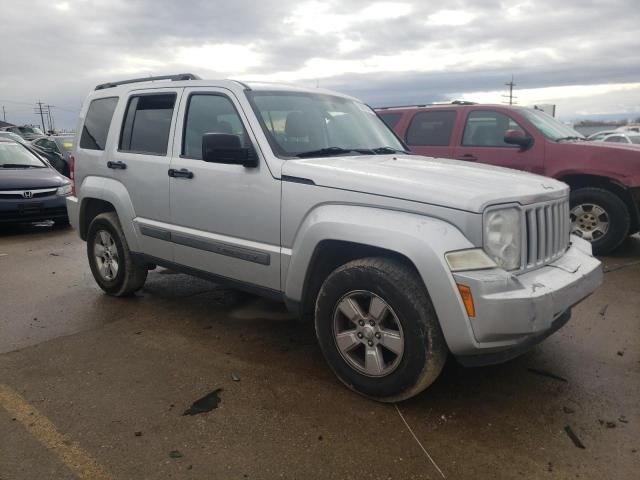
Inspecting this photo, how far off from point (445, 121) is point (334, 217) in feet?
15.8

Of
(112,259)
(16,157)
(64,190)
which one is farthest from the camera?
(16,157)

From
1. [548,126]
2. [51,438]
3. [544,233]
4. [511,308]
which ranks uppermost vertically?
[548,126]

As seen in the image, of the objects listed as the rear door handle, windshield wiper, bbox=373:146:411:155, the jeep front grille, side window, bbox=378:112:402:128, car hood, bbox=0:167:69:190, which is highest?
side window, bbox=378:112:402:128

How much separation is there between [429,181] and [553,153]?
4.39 meters

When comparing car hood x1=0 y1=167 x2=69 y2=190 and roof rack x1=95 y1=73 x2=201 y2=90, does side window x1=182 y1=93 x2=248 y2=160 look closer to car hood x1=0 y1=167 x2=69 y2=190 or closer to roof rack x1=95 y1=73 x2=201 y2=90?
roof rack x1=95 y1=73 x2=201 y2=90

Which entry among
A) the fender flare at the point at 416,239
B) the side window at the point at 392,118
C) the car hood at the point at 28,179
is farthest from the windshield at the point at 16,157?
the fender flare at the point at 416,239

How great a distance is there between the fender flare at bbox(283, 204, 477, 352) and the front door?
1.46 feet

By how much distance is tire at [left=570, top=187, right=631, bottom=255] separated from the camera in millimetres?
6406

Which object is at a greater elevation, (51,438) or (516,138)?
(516,138)

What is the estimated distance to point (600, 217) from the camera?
654 cm

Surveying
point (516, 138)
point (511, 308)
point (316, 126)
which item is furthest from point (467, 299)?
point (516, 138)

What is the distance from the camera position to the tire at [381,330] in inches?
112

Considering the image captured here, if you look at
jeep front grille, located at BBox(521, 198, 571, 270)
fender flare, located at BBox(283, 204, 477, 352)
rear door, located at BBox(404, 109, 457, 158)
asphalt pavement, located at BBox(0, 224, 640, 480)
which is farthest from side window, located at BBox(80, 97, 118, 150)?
rear door, located at BBox(404, 109, 457, 158)

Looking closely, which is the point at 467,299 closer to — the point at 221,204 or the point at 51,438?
the point at 221,204
